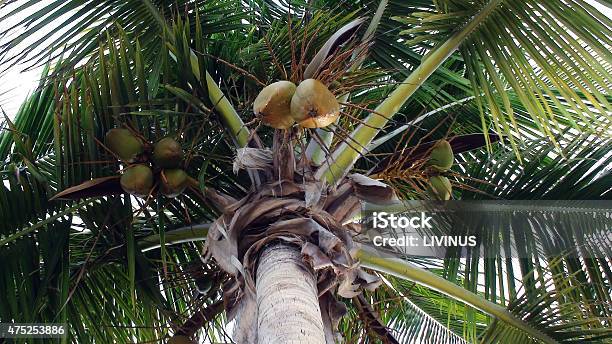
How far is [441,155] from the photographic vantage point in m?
2.85

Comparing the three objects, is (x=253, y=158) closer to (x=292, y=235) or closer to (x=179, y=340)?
(x=292, y=235)

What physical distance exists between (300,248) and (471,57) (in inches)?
44.1

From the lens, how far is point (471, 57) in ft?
9.51

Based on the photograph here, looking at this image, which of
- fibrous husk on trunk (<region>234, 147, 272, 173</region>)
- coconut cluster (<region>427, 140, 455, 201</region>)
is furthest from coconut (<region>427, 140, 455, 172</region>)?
fibrous husk on trunk (<region>234, 147, 272, 173</region>)

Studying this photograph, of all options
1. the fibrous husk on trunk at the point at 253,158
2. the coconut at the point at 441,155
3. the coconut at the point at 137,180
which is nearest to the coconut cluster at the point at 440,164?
the coconut at the point at 441,155

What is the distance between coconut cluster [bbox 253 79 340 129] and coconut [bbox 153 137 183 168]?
1.42 ft

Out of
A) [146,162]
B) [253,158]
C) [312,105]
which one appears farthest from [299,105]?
[146,162]

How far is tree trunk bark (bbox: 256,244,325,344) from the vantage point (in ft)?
6.07

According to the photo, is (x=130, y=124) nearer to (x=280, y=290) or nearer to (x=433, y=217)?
(x=280, y=290)

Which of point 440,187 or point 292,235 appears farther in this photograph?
point 440,187

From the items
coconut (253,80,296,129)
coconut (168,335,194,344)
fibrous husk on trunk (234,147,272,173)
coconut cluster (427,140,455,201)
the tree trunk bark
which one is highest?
coconut (253,80,296,129)

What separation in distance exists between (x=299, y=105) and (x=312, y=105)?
0.15ft

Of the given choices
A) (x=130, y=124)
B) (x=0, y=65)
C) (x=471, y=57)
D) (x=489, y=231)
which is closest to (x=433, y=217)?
(x=489, y=231)

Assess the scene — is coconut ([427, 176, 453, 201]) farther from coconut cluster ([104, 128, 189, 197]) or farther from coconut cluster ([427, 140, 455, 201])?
coconut cluster ([104, 128, 189, 197])
